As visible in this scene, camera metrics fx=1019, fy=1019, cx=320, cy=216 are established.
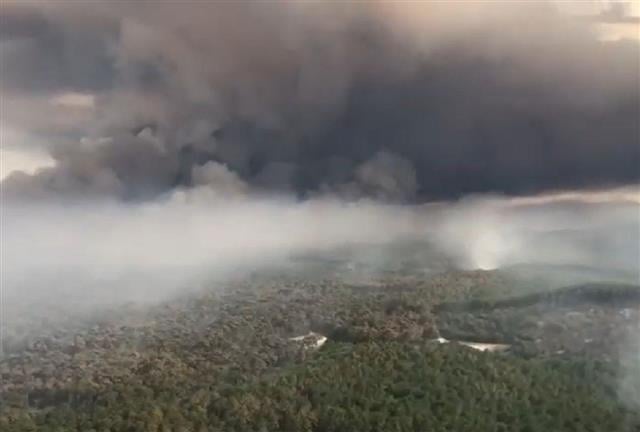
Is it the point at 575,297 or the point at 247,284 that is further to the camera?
the point at 247,284

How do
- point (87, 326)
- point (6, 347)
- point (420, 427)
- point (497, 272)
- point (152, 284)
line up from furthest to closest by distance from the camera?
point (152, 284), point (497, 272), point (87, 326), point (6, 347), point (420, 427)

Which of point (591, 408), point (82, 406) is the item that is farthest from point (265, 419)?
point (591, 408)

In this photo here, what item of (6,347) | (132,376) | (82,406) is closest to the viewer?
(82,406)

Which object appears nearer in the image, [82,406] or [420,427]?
[420,427]

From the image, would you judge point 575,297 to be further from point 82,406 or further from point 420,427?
→ point 82,406

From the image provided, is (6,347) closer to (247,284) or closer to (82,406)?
(82,406)

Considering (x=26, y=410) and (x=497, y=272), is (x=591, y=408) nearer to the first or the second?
(x=26, y=410)

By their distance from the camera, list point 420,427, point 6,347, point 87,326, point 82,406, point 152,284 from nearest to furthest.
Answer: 1. point 420,427
2. point 82,406
3. point 6,347
4. point 87,326
5. point 152,284

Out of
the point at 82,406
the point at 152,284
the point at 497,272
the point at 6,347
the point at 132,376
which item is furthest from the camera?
the point at 152,284

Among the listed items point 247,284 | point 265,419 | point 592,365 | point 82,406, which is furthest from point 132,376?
point 247,284
